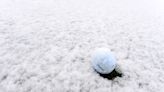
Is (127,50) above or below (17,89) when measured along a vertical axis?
below

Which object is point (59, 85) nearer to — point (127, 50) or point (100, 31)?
point (127, 50)

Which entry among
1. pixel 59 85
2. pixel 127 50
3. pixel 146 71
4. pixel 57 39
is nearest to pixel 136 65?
pixel 146 71

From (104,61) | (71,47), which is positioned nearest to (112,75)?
(104,61)

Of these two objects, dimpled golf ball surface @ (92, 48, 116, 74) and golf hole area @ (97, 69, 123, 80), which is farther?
Answer: golf hole area @ (97, 69, 123, 80)

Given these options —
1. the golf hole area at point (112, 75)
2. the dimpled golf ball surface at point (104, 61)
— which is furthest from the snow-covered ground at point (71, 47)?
the dimpled golf ball surface at point (104, 61)

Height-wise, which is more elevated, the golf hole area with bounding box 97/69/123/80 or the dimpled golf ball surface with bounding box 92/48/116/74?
the dimpled golf ball surface with bounding box 92/48/116/74

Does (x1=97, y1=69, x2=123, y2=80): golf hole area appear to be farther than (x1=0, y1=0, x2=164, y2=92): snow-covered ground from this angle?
Yes

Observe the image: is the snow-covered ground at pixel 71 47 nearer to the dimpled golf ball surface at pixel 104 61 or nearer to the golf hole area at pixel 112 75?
the golf hole area at pixel 112 75

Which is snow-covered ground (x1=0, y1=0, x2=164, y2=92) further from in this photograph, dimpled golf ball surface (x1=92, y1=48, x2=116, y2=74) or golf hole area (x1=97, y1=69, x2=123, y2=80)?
dimpled golf ball surface (x1=92, y1=48, x2=116, y2=74)

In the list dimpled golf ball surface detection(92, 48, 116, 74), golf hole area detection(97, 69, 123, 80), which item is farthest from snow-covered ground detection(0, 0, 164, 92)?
dimpled golf ball surface detection(92, 48, 116, 74)
